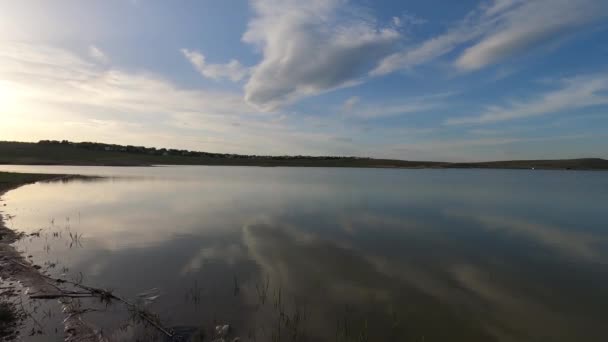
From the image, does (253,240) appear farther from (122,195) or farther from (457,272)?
(122,195)

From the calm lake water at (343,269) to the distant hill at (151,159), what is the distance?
92607 millimetres

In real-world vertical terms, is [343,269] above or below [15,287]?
below

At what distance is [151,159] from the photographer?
116 metres

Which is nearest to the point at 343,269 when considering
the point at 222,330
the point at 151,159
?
→ the point at 222,330

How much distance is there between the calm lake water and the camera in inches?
242

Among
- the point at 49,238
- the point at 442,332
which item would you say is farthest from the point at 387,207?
the point at 49,238

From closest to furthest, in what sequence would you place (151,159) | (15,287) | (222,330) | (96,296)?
(222,330) < (96,296) < (15,287) < (151,159)

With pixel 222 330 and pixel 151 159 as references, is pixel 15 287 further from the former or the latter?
pixel 151 159

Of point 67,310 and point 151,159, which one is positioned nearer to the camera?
point 67,310

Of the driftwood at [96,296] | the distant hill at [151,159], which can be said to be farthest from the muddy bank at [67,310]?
the distant hill at [151,159]

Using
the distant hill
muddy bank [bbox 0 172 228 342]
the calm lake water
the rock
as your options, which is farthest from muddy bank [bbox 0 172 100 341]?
the distant hill

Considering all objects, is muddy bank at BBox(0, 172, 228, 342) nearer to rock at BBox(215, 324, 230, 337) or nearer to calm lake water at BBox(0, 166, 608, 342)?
rock at BBox(215, 324, 230, 337)

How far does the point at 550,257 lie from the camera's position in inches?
420

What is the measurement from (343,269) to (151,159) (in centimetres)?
12216
